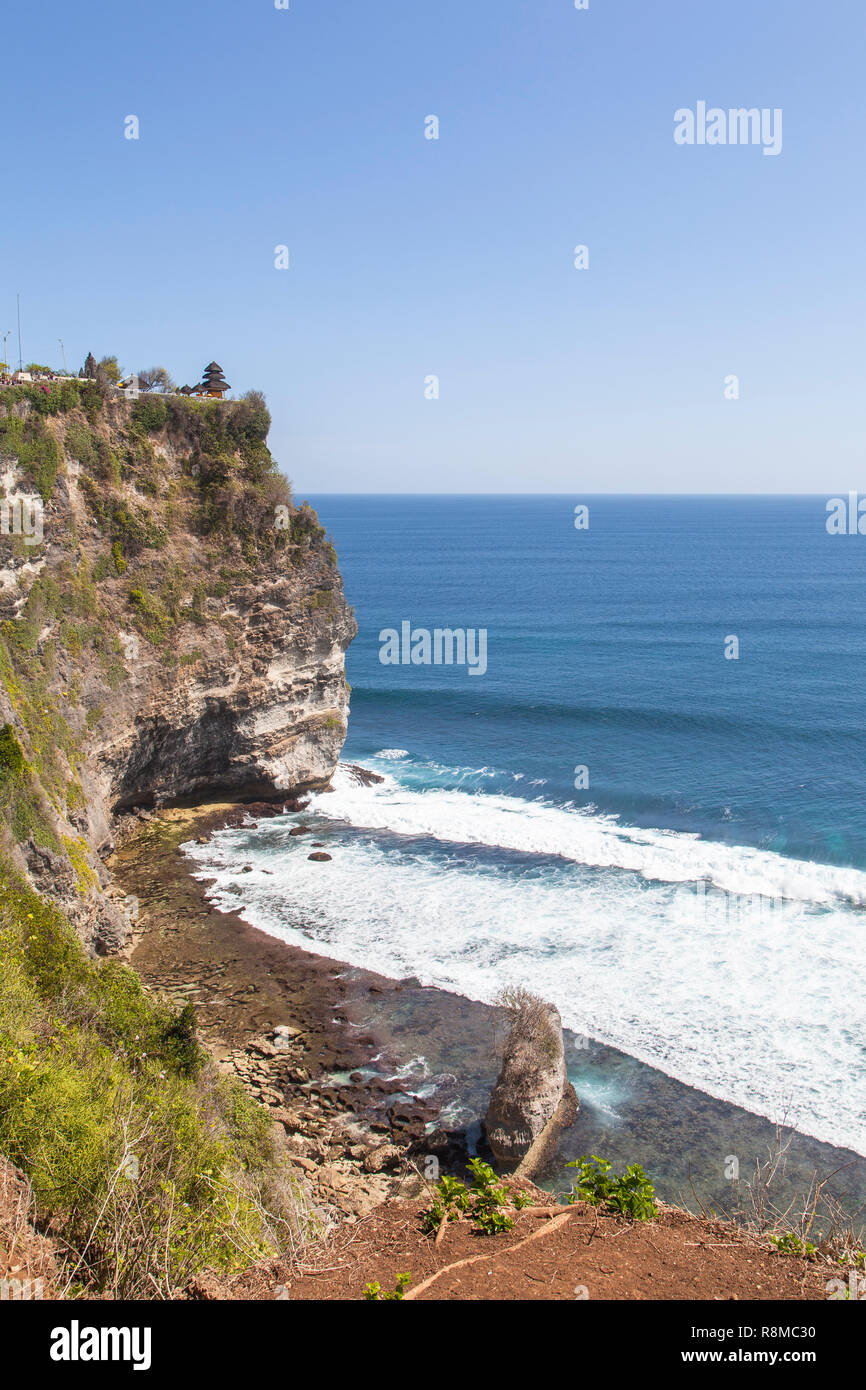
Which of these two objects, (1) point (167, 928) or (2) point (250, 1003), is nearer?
(2) point (250, 1003)

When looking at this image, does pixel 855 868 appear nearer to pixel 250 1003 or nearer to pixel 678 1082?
pixel 678 1082

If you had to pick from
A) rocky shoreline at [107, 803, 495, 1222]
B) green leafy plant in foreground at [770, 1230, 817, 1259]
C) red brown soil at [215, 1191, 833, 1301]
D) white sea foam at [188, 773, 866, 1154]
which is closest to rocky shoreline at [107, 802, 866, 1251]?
rocky shoreline at [107, 803, 495, 1222]

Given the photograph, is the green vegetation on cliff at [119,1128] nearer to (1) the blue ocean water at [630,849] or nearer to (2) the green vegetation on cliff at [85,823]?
(2) the green vegetation on cliff at [85,823]

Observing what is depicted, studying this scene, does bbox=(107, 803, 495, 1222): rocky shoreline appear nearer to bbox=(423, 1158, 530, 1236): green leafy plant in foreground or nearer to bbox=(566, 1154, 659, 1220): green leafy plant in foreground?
bbox=(423, 1158, 530, 1236): green leafy plant in foreground

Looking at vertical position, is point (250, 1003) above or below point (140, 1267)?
below

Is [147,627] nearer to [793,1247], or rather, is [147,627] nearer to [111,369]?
[111,369]

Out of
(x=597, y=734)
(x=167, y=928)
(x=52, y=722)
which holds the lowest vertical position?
(x=167, y=928)

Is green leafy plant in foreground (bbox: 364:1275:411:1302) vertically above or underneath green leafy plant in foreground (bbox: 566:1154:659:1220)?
above
